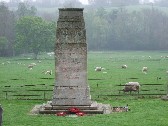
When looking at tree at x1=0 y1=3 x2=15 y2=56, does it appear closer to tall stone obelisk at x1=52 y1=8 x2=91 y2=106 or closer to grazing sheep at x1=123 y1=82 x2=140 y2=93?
grazing sheep at x1=123 y1=82 x2=140 y2=93

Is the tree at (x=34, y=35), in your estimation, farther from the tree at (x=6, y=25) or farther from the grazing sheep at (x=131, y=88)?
the grazing sheep at (x=131, y=88)

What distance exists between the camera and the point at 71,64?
24078 millimetres

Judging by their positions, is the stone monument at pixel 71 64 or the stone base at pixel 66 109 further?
the stone monument at pixel 71 64

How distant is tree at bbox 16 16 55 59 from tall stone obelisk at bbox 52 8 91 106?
71455 mm

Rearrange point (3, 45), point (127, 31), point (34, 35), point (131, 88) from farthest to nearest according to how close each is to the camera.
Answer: point (127, 31)
point (34, 35)
point (3, 45)
point (131, 88)

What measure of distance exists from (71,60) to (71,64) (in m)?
0.23

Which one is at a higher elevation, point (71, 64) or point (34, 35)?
point (71, 64)

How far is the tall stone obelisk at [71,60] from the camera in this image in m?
24.0

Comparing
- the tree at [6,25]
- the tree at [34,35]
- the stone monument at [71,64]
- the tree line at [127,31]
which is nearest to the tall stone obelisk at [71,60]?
the stone monument at [71,64]

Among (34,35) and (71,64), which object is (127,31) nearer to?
(34,35)

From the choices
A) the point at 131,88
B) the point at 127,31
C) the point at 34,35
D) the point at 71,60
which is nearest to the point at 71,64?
the point at 71,60

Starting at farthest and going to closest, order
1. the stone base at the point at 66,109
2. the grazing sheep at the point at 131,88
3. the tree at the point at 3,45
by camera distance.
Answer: the tree at the point at 3,45
the grazing sheep at the point at 131,88
the stone base at the point at 66,109

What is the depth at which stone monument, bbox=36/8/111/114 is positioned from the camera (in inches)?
945

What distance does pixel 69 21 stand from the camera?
949 inches
